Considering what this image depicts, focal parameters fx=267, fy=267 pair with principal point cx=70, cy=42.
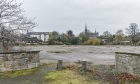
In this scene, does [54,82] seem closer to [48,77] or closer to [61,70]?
[48,77]

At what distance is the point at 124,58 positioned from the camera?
1462 centimetres

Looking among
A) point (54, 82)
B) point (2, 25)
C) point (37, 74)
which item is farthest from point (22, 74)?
point (2, 25)

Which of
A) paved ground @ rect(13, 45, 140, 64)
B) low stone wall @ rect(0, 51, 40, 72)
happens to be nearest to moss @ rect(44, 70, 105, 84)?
low stone wall @ rect(0, 51, 40, 72)

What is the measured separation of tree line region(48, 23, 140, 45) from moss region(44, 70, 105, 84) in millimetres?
66564

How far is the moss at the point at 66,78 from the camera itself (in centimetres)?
1256

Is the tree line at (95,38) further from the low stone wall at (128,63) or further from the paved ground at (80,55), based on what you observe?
the low stone wall at (128,63)

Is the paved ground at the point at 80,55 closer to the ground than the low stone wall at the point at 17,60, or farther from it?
closer to the ground

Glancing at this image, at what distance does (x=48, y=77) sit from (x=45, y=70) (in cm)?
194

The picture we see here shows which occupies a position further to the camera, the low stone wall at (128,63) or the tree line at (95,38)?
the tree line at (95,38)

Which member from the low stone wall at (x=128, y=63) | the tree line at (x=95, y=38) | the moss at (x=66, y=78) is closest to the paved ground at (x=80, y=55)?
the low stone wall at (x=128, y=63)

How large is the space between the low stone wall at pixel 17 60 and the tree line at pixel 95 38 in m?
64.8

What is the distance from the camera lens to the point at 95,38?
99.9 metres

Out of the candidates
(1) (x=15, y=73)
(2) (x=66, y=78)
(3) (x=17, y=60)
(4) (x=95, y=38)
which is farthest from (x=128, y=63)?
(4) (x=95, y=38)

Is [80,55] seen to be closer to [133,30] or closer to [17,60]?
[17,60]
